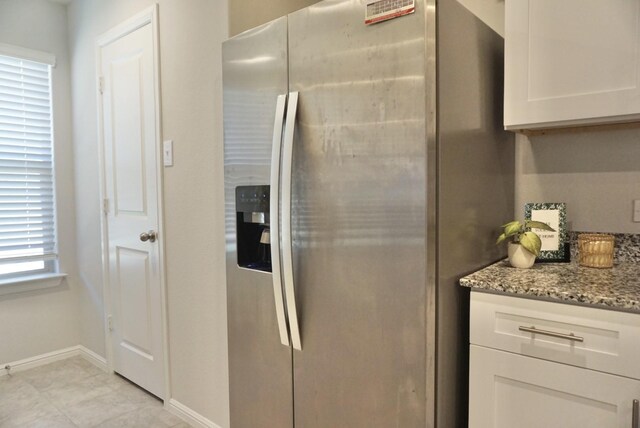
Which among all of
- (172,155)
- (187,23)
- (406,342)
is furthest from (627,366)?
(187,23)

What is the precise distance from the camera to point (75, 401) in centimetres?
251

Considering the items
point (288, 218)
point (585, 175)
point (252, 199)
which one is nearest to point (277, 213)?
point (288, 218)

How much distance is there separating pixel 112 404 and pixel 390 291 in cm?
208

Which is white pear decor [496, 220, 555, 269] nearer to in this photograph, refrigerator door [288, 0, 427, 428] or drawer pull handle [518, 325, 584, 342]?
drawer pull handle [518, 325, 584, 342]

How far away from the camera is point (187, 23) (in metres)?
2.07

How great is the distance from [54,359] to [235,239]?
2.34 meters

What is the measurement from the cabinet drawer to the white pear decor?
0.28 meters

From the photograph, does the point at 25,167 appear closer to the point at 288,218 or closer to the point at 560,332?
the point at 288,218

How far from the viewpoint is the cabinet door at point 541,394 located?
112 cm

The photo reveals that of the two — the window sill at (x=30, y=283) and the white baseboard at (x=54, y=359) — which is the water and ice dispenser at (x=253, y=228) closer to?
the white baseboard at (x=54, y=359)

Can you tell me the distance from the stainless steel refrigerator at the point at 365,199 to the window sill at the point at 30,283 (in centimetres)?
213

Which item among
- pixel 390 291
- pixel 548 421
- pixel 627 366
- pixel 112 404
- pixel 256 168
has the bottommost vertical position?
pixel 112 404

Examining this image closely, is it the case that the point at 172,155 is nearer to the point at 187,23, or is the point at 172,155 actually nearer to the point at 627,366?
the point at 187,23

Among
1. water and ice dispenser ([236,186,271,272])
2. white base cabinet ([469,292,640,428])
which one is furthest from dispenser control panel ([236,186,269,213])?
white base cabinet ([469,292,640,428])
